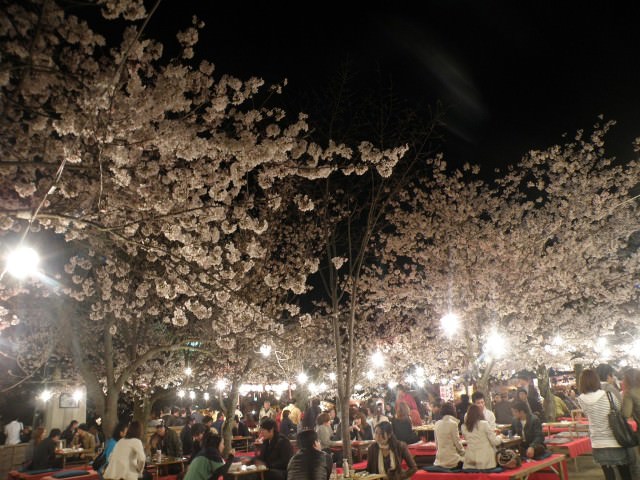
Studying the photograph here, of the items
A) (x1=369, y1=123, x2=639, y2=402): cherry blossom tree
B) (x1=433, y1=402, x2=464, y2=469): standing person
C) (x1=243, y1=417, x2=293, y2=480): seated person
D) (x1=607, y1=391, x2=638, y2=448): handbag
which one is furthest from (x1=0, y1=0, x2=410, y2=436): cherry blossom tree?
(x1=369, y1=123, x2=639, y2=402): cherry blossom tree

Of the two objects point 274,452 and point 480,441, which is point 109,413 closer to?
point 274,452

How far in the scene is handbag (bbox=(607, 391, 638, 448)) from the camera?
6.25 metres

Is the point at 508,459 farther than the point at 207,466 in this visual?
Yes

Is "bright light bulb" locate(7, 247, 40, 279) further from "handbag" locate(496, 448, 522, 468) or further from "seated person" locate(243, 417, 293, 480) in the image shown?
"handbag" locate(496, 448, 522, 468)

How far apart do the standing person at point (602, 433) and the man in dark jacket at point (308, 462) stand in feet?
11.7

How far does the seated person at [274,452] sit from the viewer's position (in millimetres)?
7223

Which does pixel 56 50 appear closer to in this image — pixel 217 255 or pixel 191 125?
pixel 191 125

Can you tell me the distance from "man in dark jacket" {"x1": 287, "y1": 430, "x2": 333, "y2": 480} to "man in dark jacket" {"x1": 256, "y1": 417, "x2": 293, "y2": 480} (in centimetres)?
145

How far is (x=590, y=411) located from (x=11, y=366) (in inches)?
878

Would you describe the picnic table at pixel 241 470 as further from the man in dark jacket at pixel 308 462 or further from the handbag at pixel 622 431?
the handbag at pixel 622 431

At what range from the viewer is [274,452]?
730 centimetres

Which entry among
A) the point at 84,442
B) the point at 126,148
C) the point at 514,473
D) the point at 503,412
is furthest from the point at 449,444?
the point at 84,442

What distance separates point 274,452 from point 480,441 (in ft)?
10.4

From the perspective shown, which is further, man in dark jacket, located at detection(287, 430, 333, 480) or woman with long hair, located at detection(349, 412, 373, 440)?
woman with long hair, located at detection(349, 412, 373, 440)
